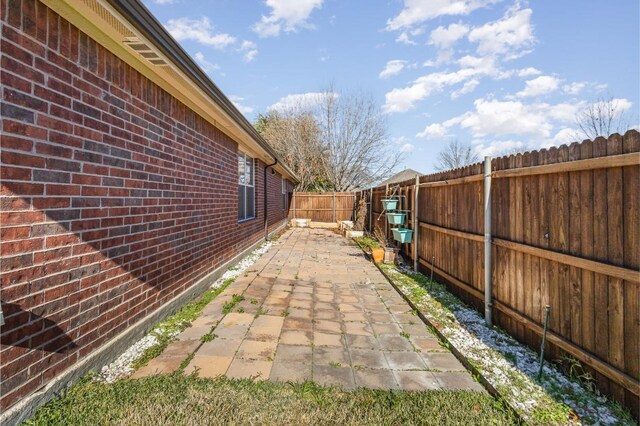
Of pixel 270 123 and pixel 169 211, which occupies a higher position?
pixel 270 123

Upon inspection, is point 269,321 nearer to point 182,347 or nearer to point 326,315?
point 326,315

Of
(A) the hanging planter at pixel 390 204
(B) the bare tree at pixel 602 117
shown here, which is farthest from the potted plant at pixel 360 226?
(B) the bare tree at pixel 602 117

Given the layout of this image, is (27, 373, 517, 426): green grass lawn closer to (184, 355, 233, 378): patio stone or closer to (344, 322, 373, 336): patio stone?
(184, 355, 233, 378): patio stone

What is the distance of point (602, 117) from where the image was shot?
1590cm

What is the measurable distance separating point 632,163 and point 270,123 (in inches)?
990

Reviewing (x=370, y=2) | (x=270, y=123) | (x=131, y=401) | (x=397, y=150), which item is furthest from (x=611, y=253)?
(x=270, y=123)

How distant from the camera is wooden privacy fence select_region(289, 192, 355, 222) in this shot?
17.1 metres

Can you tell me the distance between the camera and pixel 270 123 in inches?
997

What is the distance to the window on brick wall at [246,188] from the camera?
738 centimetres

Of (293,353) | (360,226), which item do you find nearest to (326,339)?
(293,353)

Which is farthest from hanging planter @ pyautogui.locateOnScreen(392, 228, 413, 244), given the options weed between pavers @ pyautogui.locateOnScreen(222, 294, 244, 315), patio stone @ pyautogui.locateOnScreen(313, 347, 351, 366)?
patio stone @ pyautogui.locateOnScreen(313, 347, 351, 366)

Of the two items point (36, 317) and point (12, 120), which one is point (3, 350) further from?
point (12, 120)

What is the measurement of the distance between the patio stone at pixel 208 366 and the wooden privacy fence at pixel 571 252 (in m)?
2.84

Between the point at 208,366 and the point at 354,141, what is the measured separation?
21.1m
